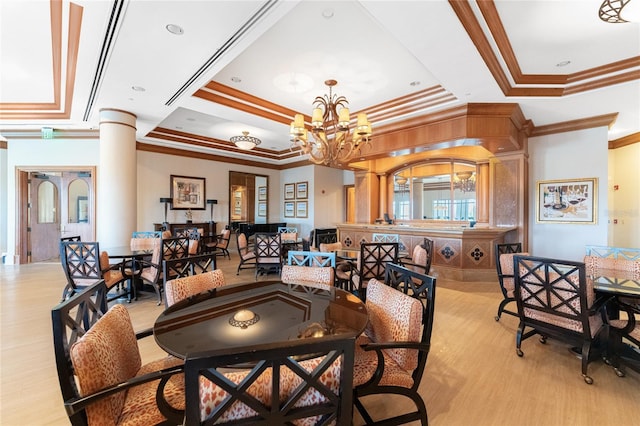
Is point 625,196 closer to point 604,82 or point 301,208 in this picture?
point 604,82

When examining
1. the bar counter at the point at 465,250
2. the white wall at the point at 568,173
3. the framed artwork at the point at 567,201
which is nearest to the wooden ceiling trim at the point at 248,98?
the bar counter at the point at 465,250

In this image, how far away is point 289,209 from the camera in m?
9.94

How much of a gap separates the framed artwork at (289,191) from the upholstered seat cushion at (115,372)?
→ 8444mm

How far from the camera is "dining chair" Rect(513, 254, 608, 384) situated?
2100 millimetres

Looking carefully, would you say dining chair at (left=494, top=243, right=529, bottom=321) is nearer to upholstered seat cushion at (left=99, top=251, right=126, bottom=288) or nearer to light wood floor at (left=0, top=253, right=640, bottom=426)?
light wood floor at (left=0, top=253, right=640, bottom=426)

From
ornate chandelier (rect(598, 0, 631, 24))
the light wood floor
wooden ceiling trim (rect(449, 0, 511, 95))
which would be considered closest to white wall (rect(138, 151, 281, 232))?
the light wood floor

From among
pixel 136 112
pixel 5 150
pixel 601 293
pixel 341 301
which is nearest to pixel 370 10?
pixel 341 301

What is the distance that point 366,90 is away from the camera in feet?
13.5

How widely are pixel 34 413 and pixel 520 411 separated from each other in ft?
10.6

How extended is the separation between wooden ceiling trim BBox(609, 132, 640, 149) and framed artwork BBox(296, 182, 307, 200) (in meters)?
8.07

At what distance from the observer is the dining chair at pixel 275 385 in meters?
0.82

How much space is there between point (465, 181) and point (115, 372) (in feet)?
23.5

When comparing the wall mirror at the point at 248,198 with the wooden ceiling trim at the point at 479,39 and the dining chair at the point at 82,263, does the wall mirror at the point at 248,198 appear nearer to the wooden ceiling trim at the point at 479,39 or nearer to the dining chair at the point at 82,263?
the dining chair at the point at 82,263

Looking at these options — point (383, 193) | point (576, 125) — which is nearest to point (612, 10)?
point (576, 125)
